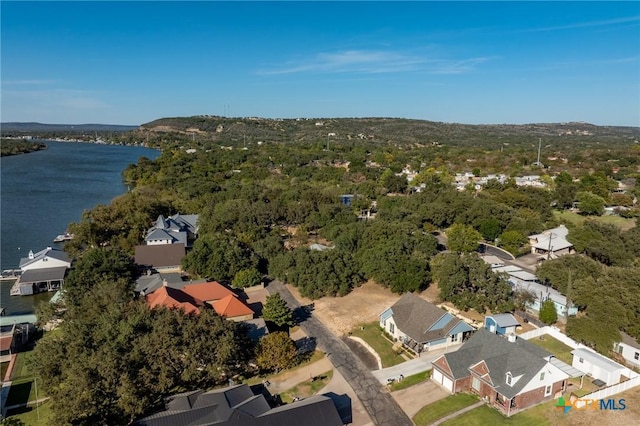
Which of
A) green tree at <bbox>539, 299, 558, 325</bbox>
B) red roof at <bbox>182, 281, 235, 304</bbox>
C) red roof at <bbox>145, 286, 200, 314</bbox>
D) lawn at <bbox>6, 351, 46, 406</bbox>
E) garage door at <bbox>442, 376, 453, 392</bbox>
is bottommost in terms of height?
lawn at <bbox>6, 351, 46, 406</bbox>

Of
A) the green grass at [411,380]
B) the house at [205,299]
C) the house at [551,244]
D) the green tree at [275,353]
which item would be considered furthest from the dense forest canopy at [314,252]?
the green grass at [411,380]

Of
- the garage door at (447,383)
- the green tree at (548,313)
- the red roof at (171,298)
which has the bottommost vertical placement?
the garage door at (447,383)

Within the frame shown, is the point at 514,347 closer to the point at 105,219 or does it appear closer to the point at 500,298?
the point at 500,298

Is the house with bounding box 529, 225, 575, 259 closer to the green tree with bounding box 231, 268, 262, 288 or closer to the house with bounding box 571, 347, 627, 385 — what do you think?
the house with bounding box 571, 347, 627, 385

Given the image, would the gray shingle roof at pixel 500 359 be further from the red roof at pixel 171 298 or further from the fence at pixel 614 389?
the red roof at pixel 171 298

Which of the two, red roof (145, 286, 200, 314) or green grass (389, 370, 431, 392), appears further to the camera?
red roof (145, 286, 200, 314)

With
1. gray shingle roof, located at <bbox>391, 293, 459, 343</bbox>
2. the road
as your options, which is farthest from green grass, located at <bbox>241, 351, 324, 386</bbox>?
gray shingle roof, located at <bbox>391, 293, 459, 343</bbox>
